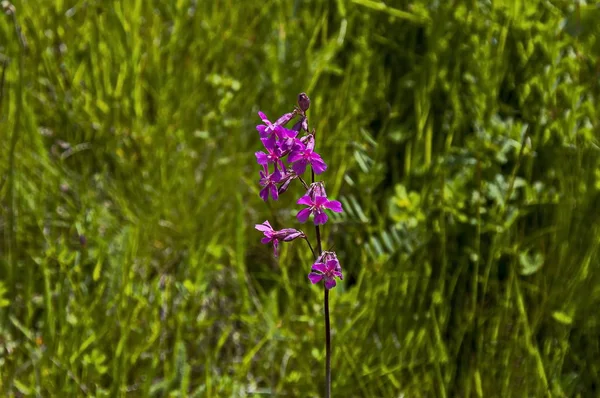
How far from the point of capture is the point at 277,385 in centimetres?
200

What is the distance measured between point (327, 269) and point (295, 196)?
1.09 m

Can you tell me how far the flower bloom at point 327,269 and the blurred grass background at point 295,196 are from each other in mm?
628

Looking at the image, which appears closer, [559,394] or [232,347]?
[559,394]

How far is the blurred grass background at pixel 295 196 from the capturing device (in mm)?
1912

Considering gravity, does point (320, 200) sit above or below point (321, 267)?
above

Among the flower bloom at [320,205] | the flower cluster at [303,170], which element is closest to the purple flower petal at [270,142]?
the flower cluster at [303,170]

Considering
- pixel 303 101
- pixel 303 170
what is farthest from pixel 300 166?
pixel 303 101

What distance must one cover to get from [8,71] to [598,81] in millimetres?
1922

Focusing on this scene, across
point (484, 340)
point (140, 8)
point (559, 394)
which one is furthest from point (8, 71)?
point (559, 394)

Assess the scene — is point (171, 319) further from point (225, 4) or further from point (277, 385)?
point (225, 4)

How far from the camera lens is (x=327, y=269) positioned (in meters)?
1.25

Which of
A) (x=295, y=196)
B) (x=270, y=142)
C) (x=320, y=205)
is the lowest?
(x=320, y=205)

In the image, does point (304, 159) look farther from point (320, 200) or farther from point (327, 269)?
point (327, 269)

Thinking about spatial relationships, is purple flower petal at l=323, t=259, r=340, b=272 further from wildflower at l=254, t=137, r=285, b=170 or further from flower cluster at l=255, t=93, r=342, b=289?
Answer: wildflower at l=254, t=137, r=285, b=170
